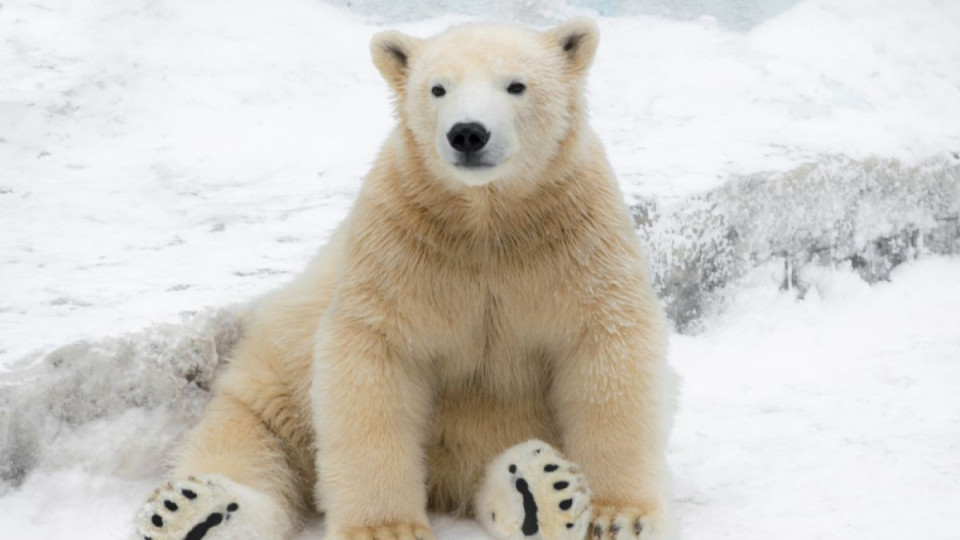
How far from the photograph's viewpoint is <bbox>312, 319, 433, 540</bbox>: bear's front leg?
115 inches

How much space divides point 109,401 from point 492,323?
50.3 inches

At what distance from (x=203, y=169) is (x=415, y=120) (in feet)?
8.72

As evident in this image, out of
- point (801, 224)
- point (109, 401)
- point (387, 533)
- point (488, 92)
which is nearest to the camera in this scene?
point (488, 92)

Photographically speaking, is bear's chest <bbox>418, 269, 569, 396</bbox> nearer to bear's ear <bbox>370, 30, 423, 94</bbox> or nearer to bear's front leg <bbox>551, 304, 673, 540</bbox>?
bear's front leg <bbox>551, 304, 673, 540</bbox>

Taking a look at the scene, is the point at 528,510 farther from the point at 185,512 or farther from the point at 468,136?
the point at 468,136

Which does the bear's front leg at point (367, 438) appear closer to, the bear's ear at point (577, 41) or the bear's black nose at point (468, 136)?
the bear's black nose at point (468, 136)

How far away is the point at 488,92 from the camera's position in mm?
2787

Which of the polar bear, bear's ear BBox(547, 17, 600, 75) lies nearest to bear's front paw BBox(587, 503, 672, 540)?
the polar bear

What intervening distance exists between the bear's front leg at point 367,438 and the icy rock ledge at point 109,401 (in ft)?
2.37

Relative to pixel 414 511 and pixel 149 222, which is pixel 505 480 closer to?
pixel 414 511

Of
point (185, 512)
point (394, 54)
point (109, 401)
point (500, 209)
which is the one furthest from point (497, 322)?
point (109, 401)

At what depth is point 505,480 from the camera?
2.94m

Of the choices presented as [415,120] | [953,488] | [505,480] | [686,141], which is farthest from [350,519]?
[686,141]

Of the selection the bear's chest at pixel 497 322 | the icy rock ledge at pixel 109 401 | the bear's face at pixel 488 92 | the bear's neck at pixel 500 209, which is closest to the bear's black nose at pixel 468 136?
the bear's face at pixel 488 92
